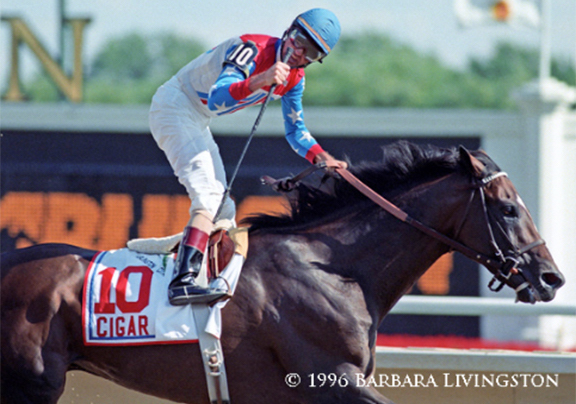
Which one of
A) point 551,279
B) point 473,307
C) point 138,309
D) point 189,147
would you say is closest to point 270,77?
point 189,147

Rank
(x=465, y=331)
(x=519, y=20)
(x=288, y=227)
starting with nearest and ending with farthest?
(x=288, y=227) < (x=465, y=331) < (x=519, y=20)

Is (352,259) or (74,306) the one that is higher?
(352,259)

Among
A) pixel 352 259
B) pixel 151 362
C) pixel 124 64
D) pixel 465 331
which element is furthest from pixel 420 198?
pixel 124 64

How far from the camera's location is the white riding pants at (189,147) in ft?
11.6

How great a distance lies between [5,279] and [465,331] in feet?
16.7

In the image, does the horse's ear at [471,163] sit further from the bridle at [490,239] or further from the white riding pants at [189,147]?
the white riding pants at [189,147]

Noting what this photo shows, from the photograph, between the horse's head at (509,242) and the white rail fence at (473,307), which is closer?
the horse's head at (509,242)

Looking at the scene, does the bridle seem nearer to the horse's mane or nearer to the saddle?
the horse's mane

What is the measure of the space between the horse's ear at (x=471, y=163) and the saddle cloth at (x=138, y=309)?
100cm

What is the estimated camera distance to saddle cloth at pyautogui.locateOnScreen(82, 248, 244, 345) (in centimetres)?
335

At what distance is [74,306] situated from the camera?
11.2 ft

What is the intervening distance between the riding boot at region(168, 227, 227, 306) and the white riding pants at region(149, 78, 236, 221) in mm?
154

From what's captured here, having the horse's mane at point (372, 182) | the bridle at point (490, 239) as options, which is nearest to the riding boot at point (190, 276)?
the horse's mane at point (372, 182)

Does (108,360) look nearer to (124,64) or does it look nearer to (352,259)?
(352,259)
